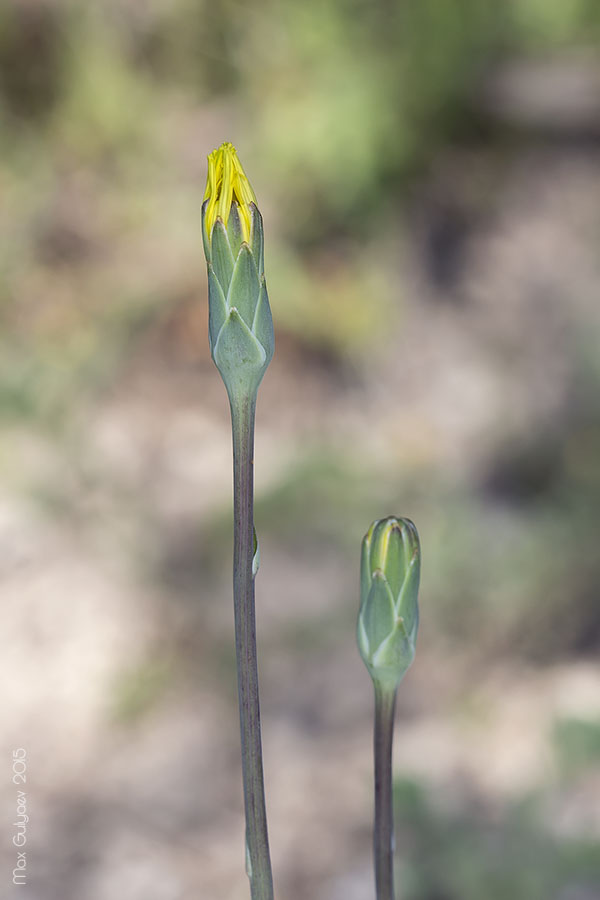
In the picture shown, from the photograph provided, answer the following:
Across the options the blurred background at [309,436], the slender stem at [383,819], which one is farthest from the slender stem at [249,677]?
the blurred background at [309,436]

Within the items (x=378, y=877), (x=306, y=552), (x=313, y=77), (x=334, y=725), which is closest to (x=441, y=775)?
(x=334, y=725)

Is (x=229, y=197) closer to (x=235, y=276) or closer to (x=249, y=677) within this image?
(x=235, y=276)

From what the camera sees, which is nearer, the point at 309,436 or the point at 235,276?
the point at 235,276

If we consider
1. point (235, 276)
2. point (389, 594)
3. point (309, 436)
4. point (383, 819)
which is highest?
point (309, 436)

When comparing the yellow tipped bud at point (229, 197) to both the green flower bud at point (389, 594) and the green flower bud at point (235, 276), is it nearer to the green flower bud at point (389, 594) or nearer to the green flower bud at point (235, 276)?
the green flower bud at point (235, 276)

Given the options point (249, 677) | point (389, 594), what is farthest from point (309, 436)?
point (249, 677)

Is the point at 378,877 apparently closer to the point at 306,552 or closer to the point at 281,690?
the point at 281,690

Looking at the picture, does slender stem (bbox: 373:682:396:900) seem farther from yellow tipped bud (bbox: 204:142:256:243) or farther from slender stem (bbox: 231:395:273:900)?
yellow tipped bud (bbox: 204:142:256:243)
